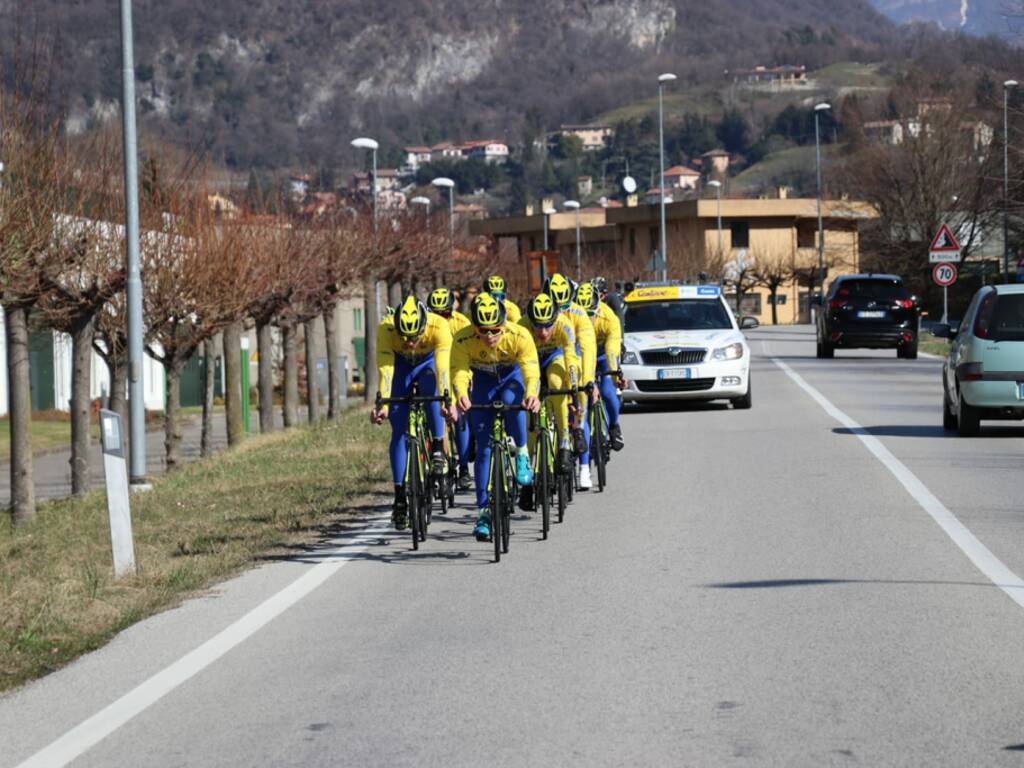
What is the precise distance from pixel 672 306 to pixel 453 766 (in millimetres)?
20702

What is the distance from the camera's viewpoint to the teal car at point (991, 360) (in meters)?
20.3

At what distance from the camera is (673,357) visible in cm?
2569

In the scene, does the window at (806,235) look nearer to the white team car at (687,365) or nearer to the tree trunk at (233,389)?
the tree trunk at (233,389)

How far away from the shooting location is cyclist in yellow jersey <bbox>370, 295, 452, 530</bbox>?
13.1 m

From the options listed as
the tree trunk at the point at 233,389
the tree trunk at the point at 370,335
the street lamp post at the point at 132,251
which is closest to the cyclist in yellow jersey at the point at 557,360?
the street lamp post at the point at 132,251

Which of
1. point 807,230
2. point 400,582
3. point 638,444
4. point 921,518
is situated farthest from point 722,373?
point 807,230

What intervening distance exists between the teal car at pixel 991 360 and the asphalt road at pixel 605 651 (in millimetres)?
5083

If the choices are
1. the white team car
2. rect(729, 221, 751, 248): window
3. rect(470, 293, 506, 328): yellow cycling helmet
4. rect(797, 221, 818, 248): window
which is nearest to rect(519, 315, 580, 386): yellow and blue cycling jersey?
rect(470, 293, 506, 328): yellow cycling helmet

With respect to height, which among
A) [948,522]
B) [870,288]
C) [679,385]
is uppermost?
[870,288]

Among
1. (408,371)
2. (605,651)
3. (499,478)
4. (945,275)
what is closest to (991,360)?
(408,371)

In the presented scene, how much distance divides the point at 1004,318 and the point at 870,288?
19924 mm

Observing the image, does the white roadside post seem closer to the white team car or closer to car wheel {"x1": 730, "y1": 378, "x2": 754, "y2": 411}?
the white team car

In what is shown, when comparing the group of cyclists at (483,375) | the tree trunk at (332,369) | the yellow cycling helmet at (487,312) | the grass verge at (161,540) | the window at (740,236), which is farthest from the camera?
the window at (740,236)

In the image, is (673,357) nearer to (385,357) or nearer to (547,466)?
(547,466)
